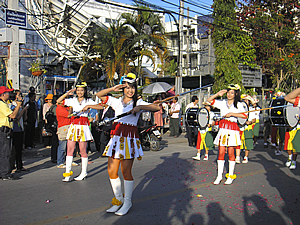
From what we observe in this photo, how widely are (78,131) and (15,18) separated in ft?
17.9

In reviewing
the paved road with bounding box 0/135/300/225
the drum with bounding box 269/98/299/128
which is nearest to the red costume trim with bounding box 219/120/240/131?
the paved road with bounding box 0/135/300/225

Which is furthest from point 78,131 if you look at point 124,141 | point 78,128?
point 124,141

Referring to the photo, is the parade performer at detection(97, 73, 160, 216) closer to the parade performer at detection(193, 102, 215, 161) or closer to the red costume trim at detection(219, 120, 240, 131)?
the red costume trim at detection(219, 120, 240, 131)

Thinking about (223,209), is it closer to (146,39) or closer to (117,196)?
(117,196)

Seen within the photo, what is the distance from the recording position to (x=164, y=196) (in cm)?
590

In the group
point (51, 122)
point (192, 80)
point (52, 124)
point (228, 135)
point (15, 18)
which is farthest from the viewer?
point (192, 80)

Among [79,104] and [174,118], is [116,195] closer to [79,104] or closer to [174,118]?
[79,104]

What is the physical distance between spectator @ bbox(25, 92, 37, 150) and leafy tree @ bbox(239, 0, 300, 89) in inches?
719

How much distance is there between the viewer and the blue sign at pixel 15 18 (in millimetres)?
10280

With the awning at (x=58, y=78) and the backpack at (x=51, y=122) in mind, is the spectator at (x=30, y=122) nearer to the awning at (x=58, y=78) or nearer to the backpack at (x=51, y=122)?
the backpack at (x=51, y=122)

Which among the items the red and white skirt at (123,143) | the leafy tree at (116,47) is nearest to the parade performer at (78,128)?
the red and white skirt at (123,143)

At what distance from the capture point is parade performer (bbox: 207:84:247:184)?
6926mm

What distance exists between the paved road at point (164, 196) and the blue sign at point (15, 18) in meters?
4.62

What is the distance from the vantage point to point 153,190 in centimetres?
630
